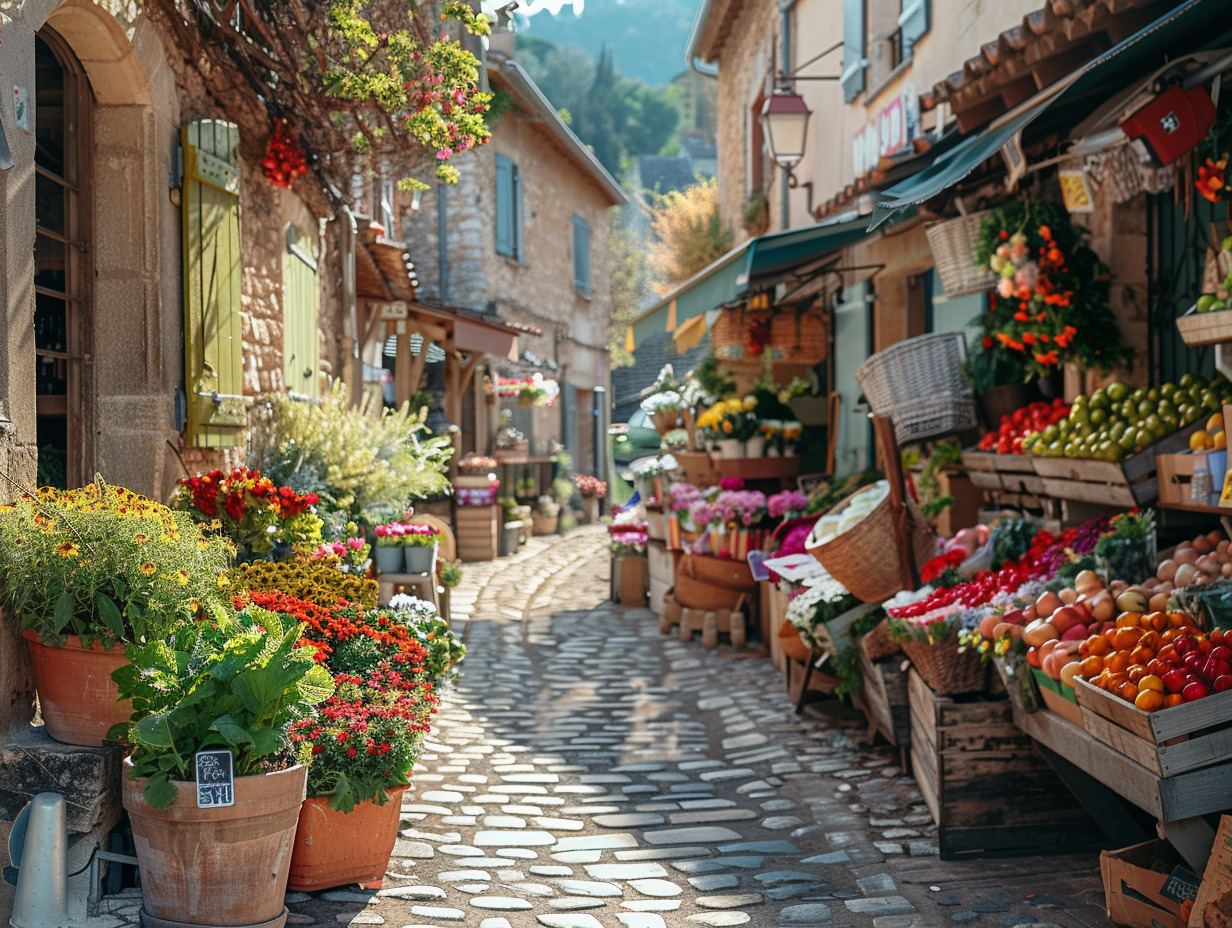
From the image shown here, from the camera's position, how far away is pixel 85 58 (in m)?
4.77

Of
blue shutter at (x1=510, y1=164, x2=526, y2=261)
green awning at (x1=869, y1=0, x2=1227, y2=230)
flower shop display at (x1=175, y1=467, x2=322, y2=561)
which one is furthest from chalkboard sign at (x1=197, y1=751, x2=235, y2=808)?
blue shutter at (x1=510, y1=164, x2=526, y2=261)

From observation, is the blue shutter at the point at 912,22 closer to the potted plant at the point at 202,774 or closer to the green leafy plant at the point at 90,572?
the green leafy plant at the point at 90,572

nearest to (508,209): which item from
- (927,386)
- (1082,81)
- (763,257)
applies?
(763,257)

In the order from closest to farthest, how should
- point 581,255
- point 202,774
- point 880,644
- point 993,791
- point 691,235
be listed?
point 202,774 < point 993,791 < point 880,644 < point 691,235 < point 581,255

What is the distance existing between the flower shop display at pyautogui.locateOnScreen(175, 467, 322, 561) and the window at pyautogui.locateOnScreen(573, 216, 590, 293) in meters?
16.5

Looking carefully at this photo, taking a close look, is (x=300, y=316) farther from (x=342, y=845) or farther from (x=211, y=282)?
(x=342, y=845)

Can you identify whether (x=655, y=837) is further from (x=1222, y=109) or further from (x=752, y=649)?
(x=752, y=649)

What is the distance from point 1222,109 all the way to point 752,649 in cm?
539

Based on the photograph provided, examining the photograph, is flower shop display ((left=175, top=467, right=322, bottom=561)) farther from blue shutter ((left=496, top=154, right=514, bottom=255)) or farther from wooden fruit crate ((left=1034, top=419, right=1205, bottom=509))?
blue shutter ((left=496, top=154, right=514, bottom=255))

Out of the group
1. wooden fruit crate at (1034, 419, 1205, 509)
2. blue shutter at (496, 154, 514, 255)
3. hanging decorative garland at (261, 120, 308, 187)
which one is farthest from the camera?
blue shutter at (496, 154, 514, 255)

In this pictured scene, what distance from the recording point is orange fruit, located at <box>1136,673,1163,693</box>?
3250 millimetres

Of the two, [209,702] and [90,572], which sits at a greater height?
[90,572]

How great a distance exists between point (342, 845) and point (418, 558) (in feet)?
11.7

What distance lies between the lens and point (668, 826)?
15.6ft
